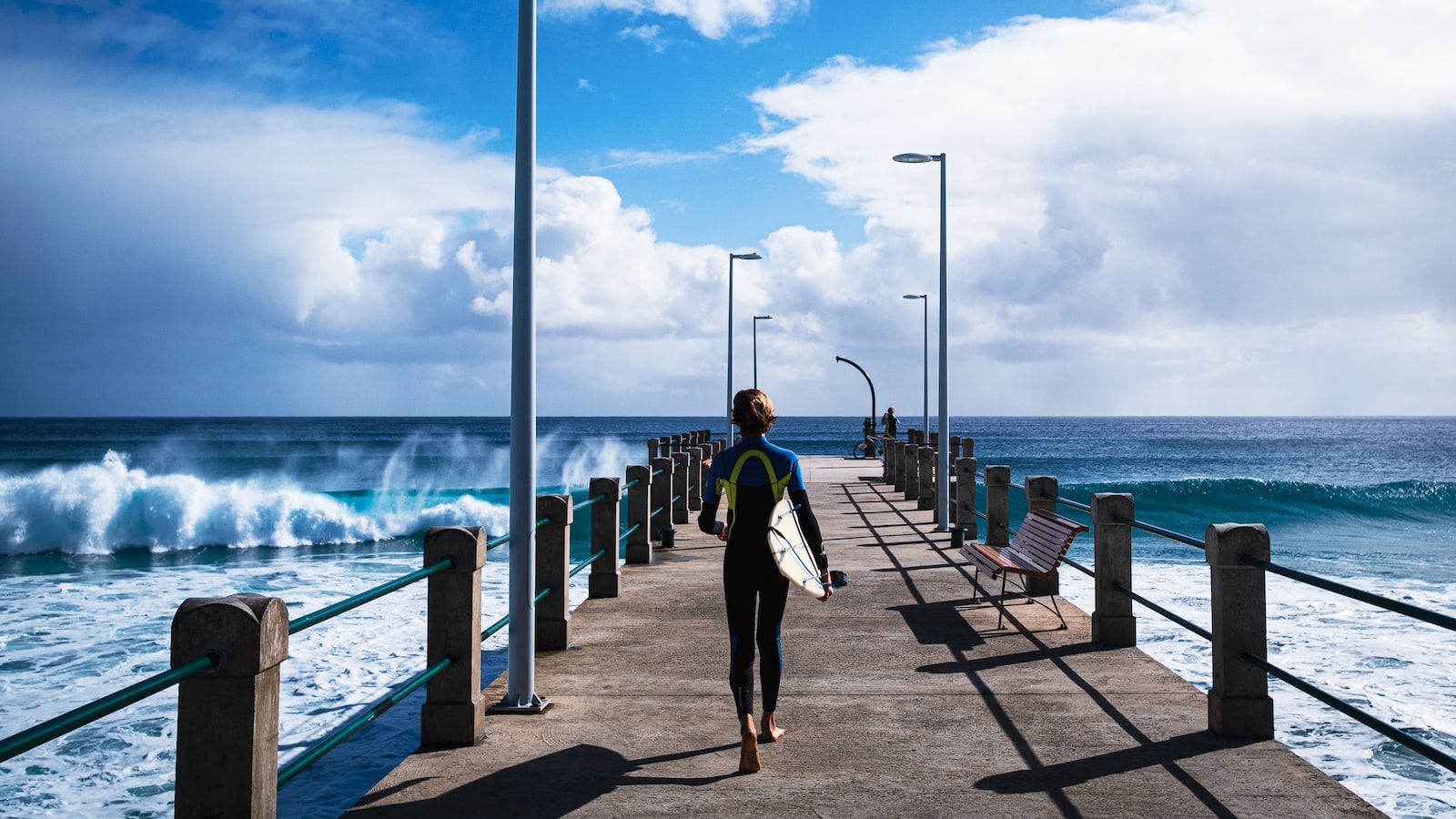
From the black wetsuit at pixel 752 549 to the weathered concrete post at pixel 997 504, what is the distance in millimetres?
7326

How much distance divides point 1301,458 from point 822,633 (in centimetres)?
9089

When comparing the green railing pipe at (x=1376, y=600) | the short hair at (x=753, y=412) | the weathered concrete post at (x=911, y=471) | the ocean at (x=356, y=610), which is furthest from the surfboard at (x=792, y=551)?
the weathered concrete post at (x=911, y=471)

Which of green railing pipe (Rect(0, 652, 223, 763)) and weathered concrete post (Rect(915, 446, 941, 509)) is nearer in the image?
green railing pipe (Rect(0, 652, 223, 763))

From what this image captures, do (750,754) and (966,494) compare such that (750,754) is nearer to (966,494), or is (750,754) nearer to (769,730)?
(769,730)

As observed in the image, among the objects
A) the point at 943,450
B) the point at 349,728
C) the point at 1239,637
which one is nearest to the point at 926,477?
the point at 943,450

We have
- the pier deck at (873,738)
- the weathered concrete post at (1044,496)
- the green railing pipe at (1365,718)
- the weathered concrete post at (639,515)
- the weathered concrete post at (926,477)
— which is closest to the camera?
the green railing pipe at (1365,718)

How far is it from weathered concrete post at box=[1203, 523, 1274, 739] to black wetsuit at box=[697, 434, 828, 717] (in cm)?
231

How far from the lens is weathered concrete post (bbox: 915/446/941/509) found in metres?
19.7

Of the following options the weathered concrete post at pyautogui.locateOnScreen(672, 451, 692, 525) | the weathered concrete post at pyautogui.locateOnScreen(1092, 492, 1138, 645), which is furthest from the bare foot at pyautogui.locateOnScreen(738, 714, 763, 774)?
the weathered concrete post at pyautogui.locateOnScreen(672, 451, 692, 525)

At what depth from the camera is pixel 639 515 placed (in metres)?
13.2

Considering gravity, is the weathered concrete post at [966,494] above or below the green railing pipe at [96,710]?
below

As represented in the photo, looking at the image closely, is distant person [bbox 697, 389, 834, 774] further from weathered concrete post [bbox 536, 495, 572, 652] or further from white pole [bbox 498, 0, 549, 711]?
weathered concrete post [bbox 536, 495, 572, 652]

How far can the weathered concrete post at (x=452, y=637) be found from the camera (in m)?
5.68

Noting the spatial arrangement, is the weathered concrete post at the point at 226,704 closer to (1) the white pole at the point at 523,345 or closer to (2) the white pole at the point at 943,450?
(1) the white pole at the point at 523,345
